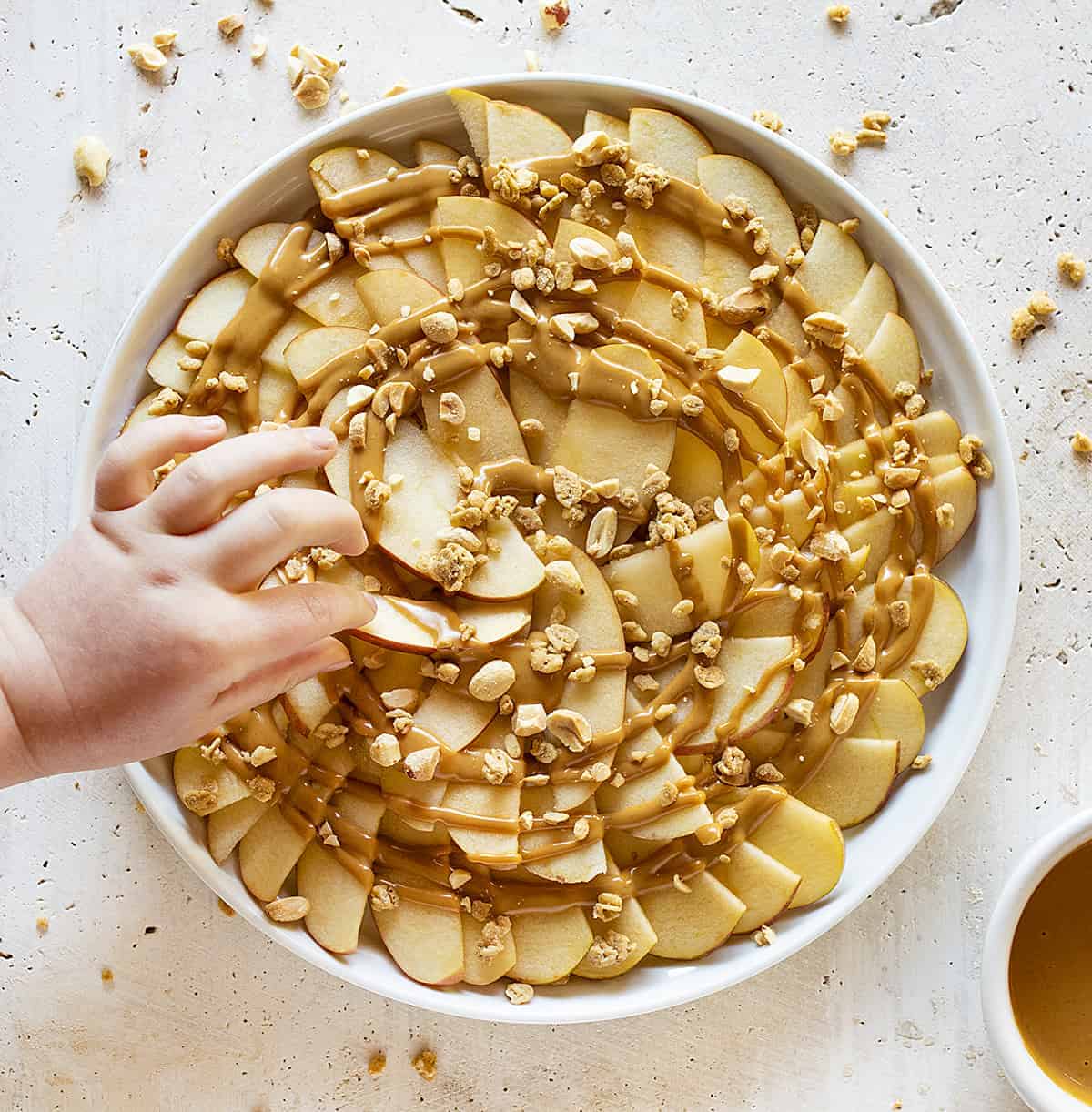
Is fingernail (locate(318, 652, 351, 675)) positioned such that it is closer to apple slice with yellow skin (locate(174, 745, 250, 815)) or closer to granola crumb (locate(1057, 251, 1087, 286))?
apple slice with yellow skin (locate(174, 745, 250, 815))

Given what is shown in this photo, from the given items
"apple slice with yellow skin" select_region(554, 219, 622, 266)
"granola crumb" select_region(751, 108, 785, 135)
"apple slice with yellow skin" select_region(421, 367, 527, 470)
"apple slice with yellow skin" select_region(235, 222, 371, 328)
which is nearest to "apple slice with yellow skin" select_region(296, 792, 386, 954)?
"apple slice with yellow skin" select_region(421, 367, 527, 470)

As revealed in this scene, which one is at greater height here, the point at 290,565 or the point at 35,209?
the point at 35,209

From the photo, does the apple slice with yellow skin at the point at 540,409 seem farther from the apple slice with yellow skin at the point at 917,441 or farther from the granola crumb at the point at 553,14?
the granola crumb at the point at 553,14

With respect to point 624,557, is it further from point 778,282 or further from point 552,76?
point 552,76

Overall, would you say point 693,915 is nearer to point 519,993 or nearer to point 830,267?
point 519,993

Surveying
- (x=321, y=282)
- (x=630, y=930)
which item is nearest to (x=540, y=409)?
(x=321, y=282)

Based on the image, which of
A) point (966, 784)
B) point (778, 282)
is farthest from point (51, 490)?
point (966, 784)
